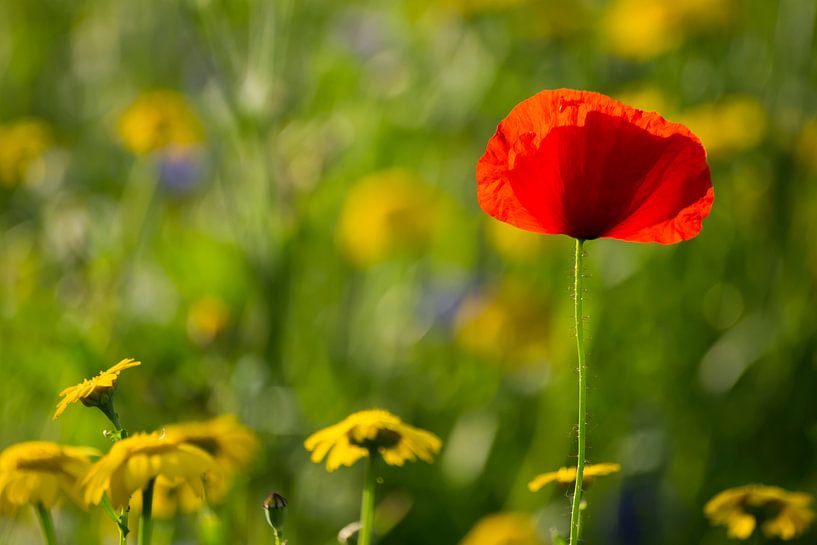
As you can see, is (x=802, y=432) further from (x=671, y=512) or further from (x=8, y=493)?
(x=8, y=493)

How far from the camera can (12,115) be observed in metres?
2.45

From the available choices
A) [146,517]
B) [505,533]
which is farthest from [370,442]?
[505,533]

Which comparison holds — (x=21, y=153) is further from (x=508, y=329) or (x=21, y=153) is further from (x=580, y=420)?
(x=580, y=420)

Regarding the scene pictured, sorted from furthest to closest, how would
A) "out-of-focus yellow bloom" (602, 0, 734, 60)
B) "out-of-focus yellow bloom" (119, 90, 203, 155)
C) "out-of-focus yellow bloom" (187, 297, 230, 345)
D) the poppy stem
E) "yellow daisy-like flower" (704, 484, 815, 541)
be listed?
"out-of-focus yellow bloom" (602, 0, 734, 60) → "out-of-focus yellow bloom" (119, 90, 203, 155) → "out-of-focus yellow bloom" (187, 297, 230, 345) → "yellow daisy-like flower" (704, 484, 815, 541) → the poppy stem

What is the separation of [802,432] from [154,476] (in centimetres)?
103

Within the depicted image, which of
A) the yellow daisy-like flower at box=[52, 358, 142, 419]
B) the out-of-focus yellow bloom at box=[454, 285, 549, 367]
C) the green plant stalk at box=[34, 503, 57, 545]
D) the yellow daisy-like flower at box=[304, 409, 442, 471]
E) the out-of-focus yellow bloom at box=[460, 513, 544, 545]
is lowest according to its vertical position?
the out-of-focus yellow bloom at box=[460, 513, 544, 545]

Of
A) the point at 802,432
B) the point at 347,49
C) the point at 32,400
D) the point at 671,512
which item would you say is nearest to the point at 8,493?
the point at 32,400

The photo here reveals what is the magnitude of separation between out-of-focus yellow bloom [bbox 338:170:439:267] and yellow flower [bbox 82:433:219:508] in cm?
103

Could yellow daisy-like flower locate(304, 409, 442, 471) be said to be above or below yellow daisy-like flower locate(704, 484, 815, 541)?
above

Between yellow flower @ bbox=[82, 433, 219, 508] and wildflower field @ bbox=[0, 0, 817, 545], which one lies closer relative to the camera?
yellow flower @ bbox=[82, 433, 219, 508]

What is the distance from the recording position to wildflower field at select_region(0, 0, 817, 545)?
48.4 inches

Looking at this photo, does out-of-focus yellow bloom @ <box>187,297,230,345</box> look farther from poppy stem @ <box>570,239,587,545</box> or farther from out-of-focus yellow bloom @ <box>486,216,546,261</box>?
poppy stem @ <box>570,239,587,545</box>

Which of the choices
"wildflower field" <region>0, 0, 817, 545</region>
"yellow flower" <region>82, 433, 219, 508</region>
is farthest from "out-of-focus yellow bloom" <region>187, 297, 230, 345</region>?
"yellow flower" <region>82, 433, 219, 508</region>

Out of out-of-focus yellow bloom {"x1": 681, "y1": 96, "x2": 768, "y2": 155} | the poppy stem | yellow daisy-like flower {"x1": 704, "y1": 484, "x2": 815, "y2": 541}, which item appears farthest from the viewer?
out-of-focus yellow bloom {"x1": 681, "y1": 96, "x2": 768, "y2": 155}
